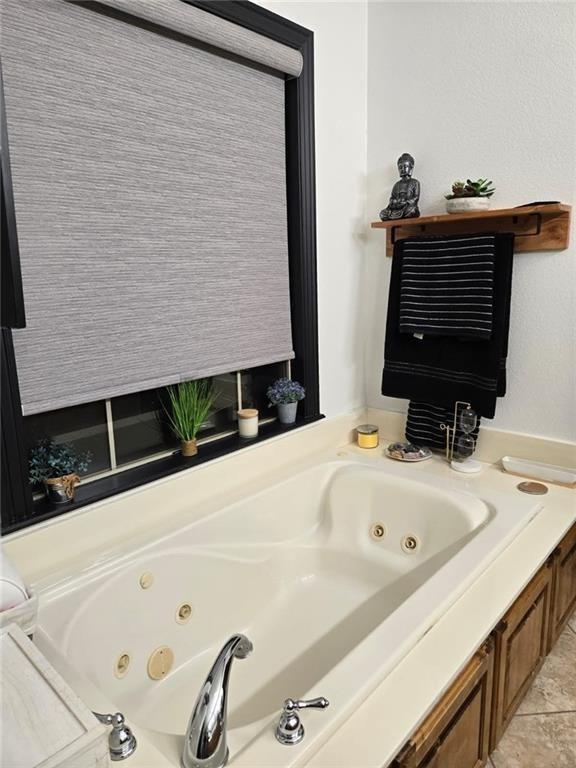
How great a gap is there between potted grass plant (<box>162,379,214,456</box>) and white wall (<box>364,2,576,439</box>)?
47.6 inches

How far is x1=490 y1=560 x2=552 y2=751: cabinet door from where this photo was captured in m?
1.44

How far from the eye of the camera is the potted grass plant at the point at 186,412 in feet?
6.21

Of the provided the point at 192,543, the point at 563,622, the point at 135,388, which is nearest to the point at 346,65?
the point at 135,388

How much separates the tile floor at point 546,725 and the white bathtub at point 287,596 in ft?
1.59

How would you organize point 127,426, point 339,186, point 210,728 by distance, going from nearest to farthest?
point 210,728
point 127,426
point 339,186

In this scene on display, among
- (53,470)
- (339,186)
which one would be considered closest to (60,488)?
(53,470)

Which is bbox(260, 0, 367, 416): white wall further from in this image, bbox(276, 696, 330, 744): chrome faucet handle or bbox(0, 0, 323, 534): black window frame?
bbox(276, 696, 330, 744): chrome faucet handle

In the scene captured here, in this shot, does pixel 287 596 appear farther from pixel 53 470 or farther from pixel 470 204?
pixel 470 204

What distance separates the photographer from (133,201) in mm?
1639

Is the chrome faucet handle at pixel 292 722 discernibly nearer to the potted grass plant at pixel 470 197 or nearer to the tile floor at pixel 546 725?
the tile floor at pixel 546 725

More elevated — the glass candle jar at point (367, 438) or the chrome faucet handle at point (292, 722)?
the glass candle jar at point (367, 438)

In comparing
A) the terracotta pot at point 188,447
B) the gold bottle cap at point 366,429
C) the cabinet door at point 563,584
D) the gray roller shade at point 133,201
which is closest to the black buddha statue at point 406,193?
the gray roller shade at point 133,201

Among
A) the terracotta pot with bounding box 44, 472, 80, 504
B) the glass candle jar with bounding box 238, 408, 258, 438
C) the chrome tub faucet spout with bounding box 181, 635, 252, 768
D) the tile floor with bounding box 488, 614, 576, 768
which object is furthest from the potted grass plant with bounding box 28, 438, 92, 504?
the tile floor with bounding box 488, 614, 576, 768

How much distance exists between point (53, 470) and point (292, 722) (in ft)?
3.17
